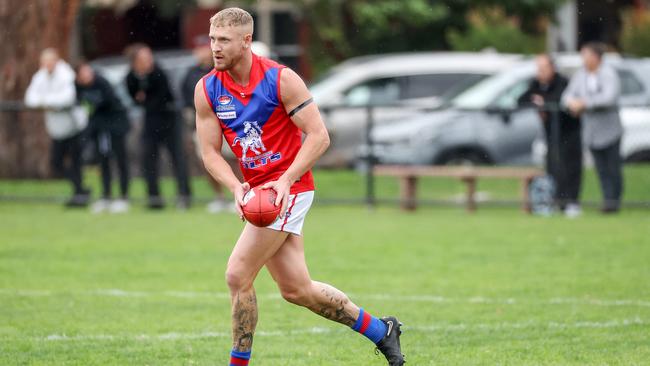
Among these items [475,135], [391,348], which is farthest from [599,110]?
[391,348]

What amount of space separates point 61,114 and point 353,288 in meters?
8.89

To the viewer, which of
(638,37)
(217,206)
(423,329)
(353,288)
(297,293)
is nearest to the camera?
(297,293)

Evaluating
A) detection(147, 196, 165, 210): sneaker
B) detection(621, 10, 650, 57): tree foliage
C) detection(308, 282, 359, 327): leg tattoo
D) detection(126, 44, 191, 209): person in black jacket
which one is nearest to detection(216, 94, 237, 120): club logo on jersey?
detection(308, 282, 359, 327): leg tattoo

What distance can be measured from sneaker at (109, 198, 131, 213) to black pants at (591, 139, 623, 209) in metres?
6.55

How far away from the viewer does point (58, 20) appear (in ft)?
74.8

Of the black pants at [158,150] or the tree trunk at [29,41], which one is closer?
the black pants at [158,150]

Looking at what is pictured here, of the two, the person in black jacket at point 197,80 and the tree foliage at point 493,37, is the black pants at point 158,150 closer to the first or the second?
the person in black jacket at point 197,80

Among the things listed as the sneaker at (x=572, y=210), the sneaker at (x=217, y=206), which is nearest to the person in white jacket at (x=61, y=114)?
the sneaker at (x=217, y=206)

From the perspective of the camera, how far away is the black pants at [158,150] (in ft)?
60.3

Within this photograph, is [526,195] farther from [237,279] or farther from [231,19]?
[231,19]

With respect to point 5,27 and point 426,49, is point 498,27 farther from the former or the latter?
point 5,27

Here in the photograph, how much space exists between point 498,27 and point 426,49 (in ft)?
5.98

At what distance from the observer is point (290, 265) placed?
24.1 feet

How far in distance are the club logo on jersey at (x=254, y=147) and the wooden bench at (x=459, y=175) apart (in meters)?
10.8
